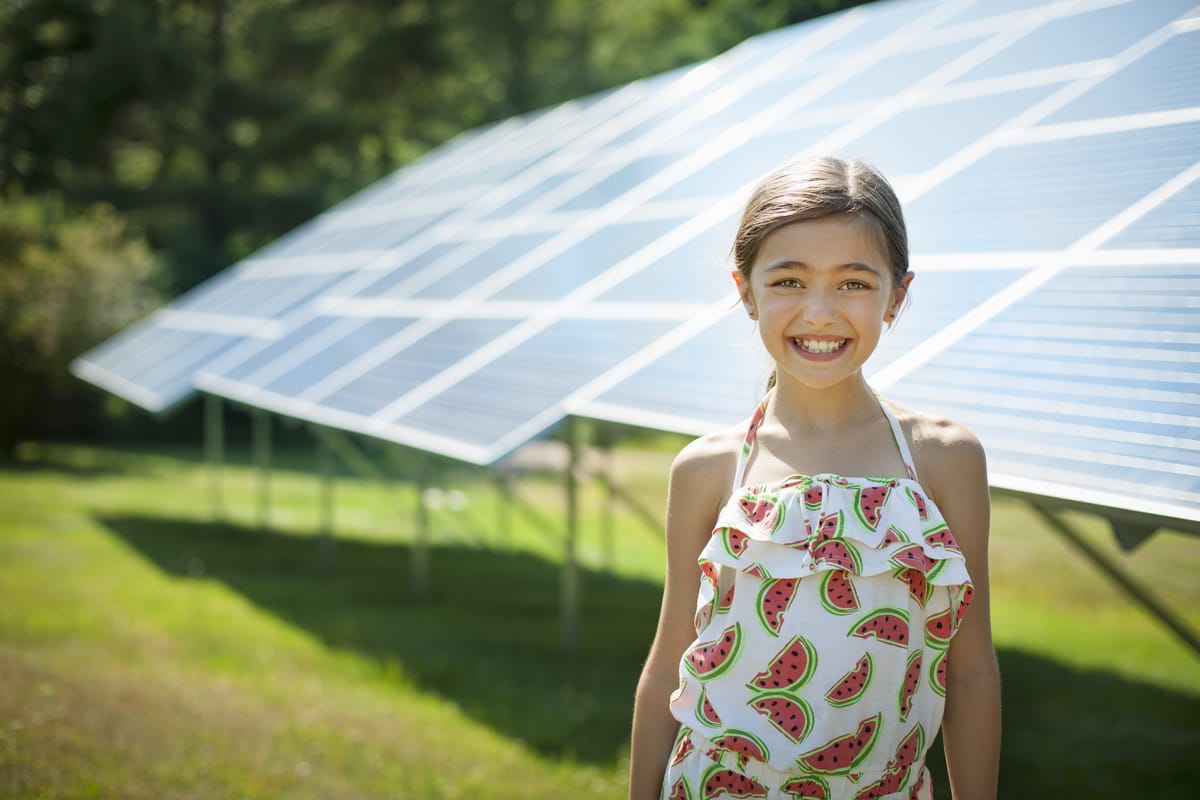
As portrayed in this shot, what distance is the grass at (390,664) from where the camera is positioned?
621 cm

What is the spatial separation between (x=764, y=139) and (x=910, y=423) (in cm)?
594

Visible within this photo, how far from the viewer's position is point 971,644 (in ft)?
8.75

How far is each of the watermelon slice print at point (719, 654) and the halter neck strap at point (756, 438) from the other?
31 cm

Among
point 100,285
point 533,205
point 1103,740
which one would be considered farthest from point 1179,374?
point 100,285

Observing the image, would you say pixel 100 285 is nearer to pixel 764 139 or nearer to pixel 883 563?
pixel 764 139

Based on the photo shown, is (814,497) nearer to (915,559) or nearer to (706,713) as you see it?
(915,559)

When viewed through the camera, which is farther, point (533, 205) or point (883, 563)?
point (533, 205)

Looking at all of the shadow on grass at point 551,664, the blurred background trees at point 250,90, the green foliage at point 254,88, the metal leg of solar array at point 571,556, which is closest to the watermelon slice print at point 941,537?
the shadow on grass at point 551,664

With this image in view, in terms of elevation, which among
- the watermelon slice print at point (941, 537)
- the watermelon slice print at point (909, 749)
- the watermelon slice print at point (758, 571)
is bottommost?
the watermelon slice print at point (909, 749)

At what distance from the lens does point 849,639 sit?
2576 millimetres

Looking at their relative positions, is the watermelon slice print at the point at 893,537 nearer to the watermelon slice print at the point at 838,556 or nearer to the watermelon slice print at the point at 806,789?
the watermelon slice print at the point at 838,556

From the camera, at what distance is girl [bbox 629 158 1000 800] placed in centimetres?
259

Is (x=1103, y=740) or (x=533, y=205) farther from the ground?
(x=533, y=205)

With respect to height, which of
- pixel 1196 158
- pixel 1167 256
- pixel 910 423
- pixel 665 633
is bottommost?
pixel 665 633
